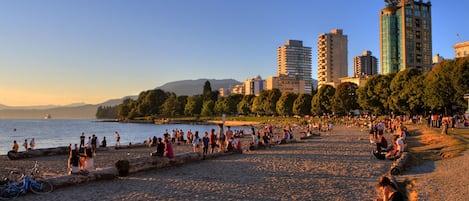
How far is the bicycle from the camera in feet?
38.9

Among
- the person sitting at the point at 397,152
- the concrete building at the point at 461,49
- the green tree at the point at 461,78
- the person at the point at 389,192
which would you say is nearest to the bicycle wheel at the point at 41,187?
the person at the point at 389,192

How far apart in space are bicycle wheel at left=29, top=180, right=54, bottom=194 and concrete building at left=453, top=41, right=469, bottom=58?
125m

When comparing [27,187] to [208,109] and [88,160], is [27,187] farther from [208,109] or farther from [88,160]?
[208,109]

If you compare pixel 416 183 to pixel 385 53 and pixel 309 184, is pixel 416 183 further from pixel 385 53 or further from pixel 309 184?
pixel 385 53

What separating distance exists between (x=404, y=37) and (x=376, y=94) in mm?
51204

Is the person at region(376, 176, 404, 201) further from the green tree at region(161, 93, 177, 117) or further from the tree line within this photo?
the green tree at region(161, 93, 177, 117)

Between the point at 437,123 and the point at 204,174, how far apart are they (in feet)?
133

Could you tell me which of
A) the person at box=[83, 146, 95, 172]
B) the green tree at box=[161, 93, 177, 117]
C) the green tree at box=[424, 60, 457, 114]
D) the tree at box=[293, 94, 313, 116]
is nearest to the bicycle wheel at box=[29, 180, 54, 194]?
the person at box=[83, 146, 95, 172]

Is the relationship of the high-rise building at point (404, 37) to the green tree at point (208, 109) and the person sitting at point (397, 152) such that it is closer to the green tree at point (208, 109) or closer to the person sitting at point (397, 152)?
the green tree at point (208, 109)

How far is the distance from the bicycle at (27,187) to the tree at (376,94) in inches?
2959

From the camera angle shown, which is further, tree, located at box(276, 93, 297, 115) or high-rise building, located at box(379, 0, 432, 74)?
high-rise building, located at box(379, 0, 432, 74)

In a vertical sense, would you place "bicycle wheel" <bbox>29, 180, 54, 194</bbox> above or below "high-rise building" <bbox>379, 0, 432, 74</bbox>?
below

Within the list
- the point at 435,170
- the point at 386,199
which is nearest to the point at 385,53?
the point at 435,170

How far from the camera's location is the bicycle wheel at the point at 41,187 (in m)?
12.5
